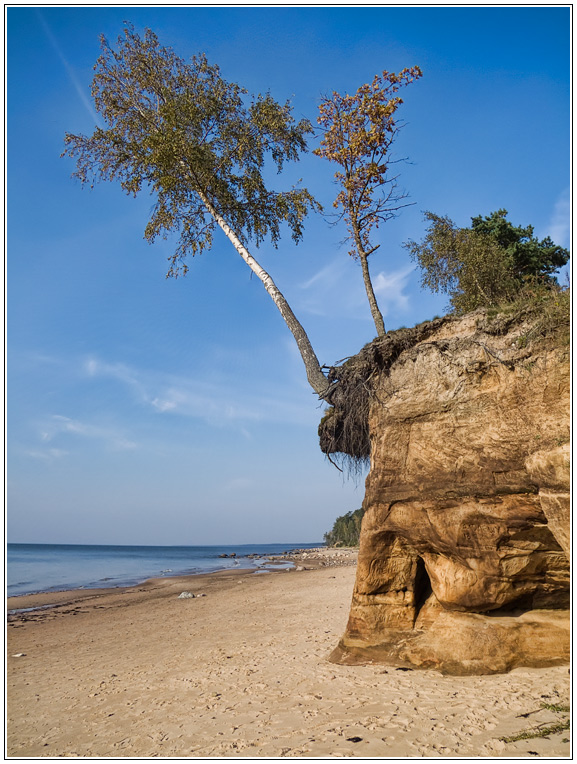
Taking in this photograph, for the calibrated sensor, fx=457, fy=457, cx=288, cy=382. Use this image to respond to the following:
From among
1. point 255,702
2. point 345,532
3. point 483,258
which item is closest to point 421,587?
point 255,702

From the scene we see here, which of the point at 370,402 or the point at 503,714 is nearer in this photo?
the point at 503,714

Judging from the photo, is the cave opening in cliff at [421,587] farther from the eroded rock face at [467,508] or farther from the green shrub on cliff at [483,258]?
the green shrub on cliff at [483,258]

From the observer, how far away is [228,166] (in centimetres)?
1363

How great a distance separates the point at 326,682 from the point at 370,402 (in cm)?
538

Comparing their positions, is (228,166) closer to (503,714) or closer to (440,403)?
(440,403)

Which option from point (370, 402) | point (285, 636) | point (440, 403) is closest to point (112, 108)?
point (370, 402)

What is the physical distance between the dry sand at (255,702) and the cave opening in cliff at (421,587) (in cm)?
146

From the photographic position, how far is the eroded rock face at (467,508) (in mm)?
7293

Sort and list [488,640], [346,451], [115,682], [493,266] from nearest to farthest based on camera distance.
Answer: [488,640] → [115,682] → [346,451] → [493,266]

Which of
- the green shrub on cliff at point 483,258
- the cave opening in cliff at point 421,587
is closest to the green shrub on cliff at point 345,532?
the green shrub on cliff at point 483,258

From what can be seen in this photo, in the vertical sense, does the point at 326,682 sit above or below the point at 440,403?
below

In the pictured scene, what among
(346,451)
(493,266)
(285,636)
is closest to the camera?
(346,451)

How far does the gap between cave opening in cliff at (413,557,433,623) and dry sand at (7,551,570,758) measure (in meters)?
1.46

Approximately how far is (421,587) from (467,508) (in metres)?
2.71
